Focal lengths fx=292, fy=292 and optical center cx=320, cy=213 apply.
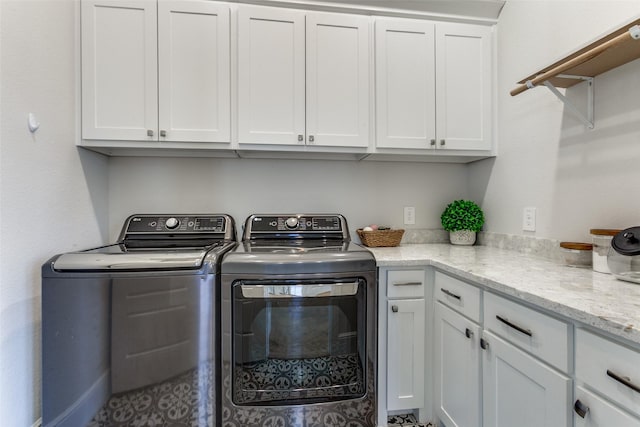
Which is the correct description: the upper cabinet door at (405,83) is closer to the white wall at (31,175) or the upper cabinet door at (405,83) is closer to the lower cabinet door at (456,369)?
the lower cabinet door at (456,369)

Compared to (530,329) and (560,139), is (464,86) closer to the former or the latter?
(560,139)

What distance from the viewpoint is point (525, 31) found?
1.66 m

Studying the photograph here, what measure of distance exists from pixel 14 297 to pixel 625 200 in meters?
2.45

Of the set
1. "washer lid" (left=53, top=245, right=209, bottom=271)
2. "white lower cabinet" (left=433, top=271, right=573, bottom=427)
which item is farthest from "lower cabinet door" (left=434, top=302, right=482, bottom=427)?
"washer lid" (left=53, top=245, right=209, bottom=271)

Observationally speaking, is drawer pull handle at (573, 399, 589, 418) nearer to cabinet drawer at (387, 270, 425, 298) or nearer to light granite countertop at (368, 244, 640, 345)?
light granite countertop at (368, 244, 640, 345)

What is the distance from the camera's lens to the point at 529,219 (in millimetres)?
1630

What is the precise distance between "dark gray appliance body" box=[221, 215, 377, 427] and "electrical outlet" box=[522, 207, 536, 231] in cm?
98

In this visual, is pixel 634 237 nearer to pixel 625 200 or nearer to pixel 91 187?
pixel 625 200

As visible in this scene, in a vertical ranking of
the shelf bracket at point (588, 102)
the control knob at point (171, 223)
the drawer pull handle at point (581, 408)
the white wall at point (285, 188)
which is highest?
the shelf bracket at point (588, 102)

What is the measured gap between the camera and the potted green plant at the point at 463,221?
6.31ft

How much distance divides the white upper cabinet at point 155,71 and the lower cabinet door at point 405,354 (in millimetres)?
→ 1346

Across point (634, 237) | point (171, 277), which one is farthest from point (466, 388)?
point (171, 277)

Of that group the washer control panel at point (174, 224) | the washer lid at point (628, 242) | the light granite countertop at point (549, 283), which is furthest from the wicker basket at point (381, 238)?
the washer lid at point (628, 242)

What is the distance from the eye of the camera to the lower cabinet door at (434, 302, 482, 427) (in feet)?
3.86
